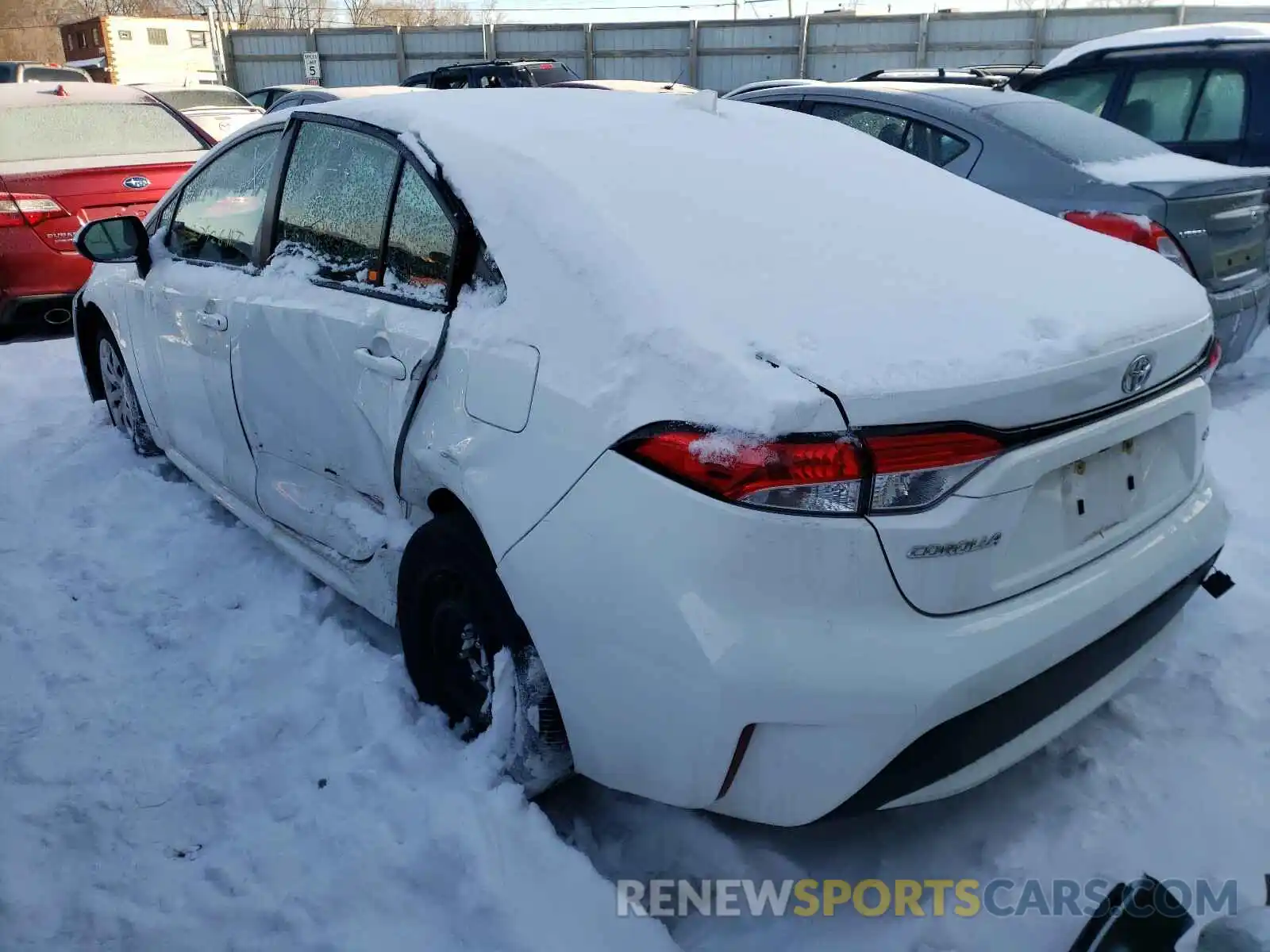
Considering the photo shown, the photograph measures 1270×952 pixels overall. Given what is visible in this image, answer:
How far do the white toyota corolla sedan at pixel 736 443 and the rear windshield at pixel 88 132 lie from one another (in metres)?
4.86

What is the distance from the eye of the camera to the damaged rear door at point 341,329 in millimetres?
2334

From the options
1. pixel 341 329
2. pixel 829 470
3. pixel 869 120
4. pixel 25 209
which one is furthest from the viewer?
pixel 25 209

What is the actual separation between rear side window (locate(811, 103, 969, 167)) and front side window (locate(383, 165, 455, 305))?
298cm

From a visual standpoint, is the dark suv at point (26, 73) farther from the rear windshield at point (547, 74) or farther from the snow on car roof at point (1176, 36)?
the snow on car roof at point (1176, 36)

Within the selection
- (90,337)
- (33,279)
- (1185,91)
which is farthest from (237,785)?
(1185,91)

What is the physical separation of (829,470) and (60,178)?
600 cm

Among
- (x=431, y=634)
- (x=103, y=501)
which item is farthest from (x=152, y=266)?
(x=431, y=634)

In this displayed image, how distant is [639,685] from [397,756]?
880mm

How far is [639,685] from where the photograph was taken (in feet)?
5.88

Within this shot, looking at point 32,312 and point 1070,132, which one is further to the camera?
point 32,312

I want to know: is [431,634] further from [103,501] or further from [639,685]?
[103,501]

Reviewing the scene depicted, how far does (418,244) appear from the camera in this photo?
2367 millimetres

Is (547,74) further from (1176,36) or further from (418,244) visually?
(418,244)

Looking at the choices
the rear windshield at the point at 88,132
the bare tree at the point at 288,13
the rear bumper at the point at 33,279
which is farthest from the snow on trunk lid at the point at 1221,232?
the bare tree at the point at 288,13
